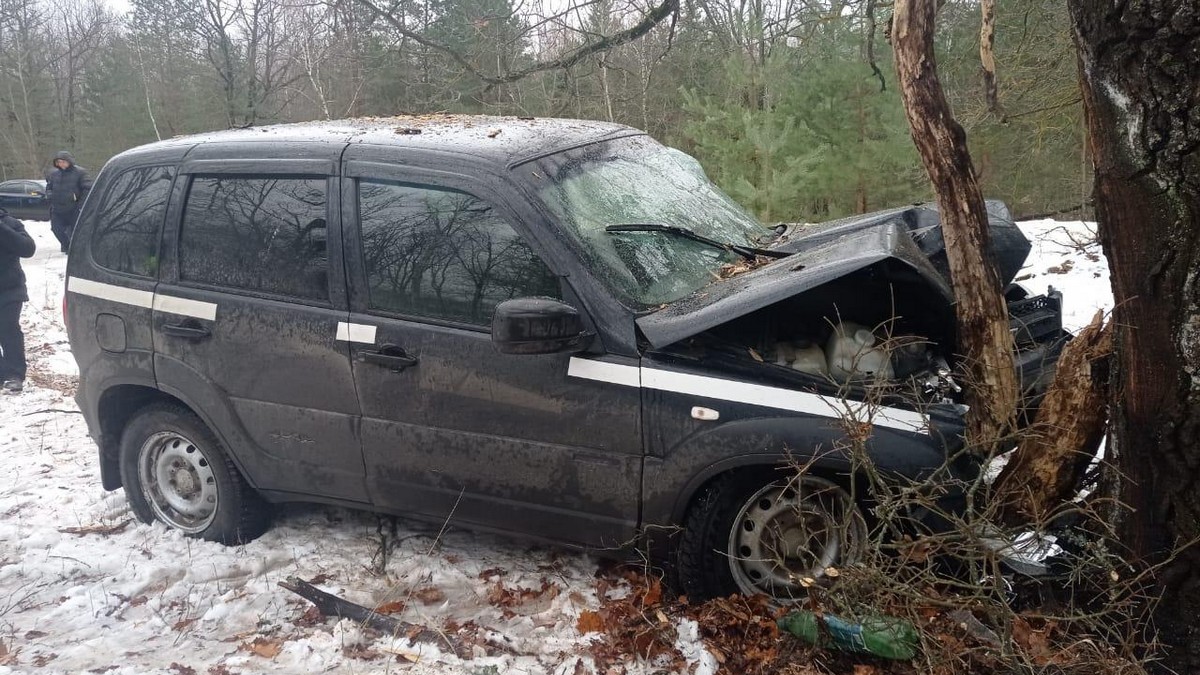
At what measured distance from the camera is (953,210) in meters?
3.28

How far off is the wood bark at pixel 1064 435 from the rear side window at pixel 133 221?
3.81m

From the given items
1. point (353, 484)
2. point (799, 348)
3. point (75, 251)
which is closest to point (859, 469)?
point (799, 348)

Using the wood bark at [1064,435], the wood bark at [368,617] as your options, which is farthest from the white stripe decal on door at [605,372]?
the wood bark at [1064,435]

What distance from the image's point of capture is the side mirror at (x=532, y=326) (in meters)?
3.02

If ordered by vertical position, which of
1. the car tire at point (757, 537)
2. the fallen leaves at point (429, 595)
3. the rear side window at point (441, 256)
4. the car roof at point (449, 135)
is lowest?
the fallen leaves at point (429, 595)

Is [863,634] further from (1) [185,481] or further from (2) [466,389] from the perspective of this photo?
(1) [185,481]

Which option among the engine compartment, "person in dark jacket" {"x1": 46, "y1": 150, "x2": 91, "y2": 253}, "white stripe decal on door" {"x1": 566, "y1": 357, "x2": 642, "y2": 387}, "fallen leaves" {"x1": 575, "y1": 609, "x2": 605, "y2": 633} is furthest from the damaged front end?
"person in dark jacket" {"x1": 46, "y1": 150, "x2": 91, "y2": 253}

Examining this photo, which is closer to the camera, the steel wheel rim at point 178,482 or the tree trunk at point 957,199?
the tree trunk at point 957,199

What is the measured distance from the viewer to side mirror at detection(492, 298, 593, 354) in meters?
3.02

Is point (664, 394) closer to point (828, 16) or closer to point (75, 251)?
point (75, 251)

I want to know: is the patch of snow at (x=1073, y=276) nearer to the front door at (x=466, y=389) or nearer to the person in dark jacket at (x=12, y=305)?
the front door at (x=466, y=389)

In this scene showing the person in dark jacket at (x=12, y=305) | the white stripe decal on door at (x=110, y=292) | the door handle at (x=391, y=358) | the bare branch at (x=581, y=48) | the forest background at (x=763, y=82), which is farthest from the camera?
the forest background at (x=763, y=82)

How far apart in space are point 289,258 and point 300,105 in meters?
25.2

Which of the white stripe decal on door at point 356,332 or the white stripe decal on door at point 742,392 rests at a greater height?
the white stripe decal on door at point 356,332
